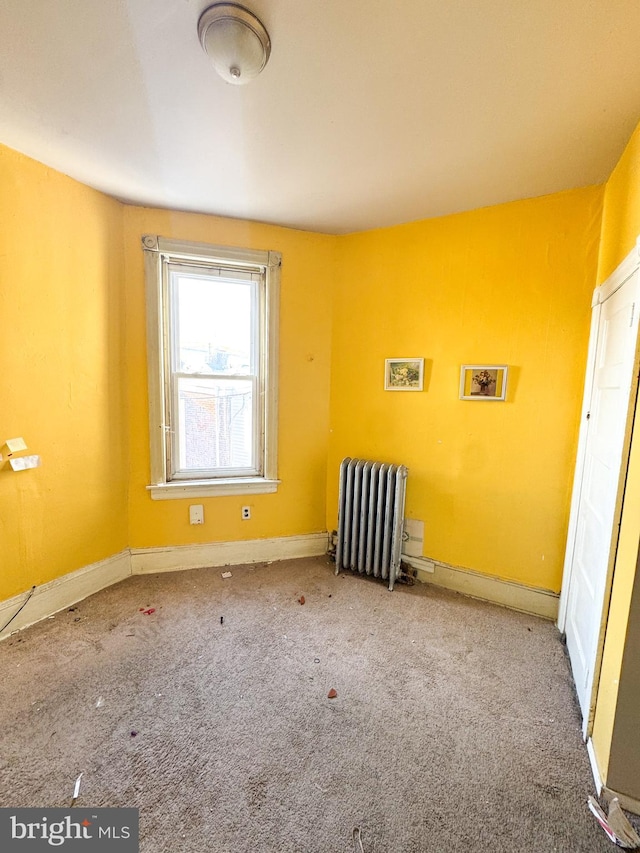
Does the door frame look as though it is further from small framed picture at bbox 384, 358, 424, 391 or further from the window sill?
the window sill

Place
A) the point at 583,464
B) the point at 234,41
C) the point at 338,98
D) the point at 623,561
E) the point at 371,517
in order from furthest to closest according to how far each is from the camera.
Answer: the point at 371,517 → the point at 583,464 → the point at 338,98 → the point at 623,561 → the point at 234,41

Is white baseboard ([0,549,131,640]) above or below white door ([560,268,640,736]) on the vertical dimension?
below

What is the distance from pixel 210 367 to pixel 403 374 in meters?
1.44

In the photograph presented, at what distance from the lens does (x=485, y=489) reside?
7.88 ft

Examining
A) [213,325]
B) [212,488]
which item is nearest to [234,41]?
[213,325]

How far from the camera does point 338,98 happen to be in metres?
1.41

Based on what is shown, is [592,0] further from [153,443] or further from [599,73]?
[153,443]

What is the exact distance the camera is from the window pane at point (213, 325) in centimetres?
260

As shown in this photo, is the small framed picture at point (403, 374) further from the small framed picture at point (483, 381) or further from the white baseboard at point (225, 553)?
the white baseboard at point (225, 553)

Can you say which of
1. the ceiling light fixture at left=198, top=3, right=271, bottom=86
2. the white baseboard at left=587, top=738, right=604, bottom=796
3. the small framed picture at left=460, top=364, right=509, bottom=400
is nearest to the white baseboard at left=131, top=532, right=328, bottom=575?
the small framed picture at left=460, top=364, right=509, bottom=400

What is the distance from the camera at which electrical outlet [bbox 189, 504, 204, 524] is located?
271 cm

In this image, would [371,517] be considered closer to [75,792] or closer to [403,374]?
[403,374]

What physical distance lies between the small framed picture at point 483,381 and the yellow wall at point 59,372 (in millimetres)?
2380

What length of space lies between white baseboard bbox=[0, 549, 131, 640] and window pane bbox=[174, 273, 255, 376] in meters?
1.46
